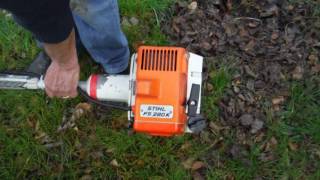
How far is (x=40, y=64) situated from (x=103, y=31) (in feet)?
2.01

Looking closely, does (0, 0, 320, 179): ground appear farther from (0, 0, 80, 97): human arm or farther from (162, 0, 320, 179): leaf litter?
(0, 0, 80, 97): human arm

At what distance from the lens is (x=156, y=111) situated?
1806mm

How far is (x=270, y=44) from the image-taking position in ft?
7.82

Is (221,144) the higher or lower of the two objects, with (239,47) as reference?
lower

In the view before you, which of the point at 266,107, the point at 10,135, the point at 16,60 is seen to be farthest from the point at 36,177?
the point at 266,107

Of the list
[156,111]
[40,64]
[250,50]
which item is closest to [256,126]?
[250,50]

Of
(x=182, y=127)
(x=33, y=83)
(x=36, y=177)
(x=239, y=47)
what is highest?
(x=239, y=47)

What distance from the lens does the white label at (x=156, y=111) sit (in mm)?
1797

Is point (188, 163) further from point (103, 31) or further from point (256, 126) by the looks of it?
point (103, 31)

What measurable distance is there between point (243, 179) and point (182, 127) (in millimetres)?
547

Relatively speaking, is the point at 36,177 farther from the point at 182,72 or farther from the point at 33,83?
the point at 182,72

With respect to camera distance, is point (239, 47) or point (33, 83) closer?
point (33, 83)

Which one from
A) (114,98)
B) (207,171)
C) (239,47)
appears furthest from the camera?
(239,47)


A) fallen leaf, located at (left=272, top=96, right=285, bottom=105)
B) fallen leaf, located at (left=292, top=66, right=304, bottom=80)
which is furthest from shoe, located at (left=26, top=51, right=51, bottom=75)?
fallen leaf, located at (left=292, top=66, right=304, bottom=80)
